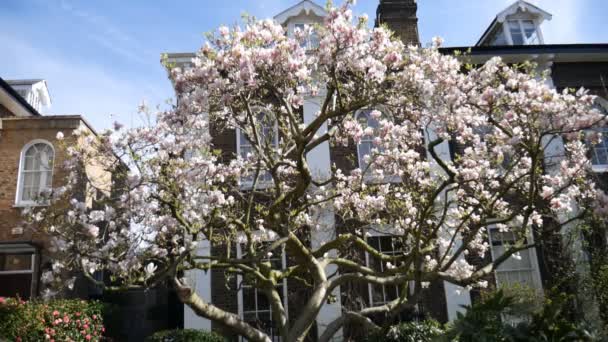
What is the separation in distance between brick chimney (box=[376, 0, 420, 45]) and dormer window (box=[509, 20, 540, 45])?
3.41 m

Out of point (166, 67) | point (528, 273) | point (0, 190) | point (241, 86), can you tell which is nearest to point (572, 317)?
point (528, 273)

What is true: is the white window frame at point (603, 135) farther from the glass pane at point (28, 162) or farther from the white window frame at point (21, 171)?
the glass pane at point (28, 162)

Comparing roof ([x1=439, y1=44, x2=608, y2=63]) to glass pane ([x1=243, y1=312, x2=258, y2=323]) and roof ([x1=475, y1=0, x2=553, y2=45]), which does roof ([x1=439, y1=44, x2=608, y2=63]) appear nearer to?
roof ([x1=475, y1=0, x2=553, y2=45])

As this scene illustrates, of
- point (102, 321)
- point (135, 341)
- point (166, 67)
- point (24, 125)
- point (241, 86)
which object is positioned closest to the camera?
point (241, 86)

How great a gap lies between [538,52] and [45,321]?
47.3 feet

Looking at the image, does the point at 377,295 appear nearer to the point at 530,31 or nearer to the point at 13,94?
the point at 530,31

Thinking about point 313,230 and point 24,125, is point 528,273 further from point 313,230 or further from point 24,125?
point 24,125

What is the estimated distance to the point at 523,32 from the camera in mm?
15805

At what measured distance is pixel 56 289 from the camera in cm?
778

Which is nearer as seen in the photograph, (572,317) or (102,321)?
(572,317)

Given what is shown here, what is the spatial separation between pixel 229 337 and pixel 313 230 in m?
3.21

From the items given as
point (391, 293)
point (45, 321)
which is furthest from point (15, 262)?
point (391, 293)

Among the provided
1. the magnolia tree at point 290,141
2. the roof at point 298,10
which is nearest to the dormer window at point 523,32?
the roof at point 298,10

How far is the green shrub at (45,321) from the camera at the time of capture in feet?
35.6
